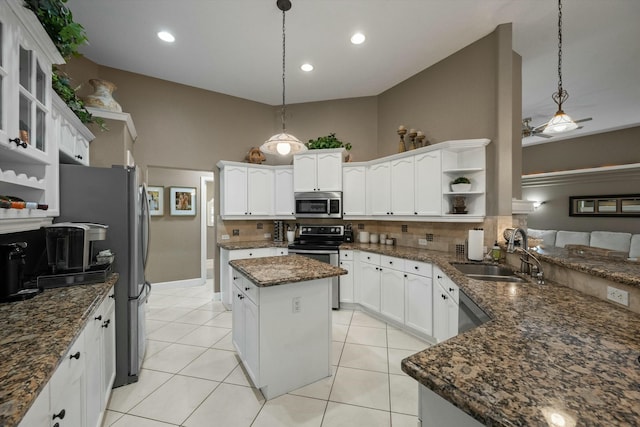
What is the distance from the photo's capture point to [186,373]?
2379 mm

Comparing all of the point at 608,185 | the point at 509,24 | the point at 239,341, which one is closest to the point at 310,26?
the point at 509,24

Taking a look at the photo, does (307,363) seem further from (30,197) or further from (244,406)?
(30,197)

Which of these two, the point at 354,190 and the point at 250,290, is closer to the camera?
the point at 250,290

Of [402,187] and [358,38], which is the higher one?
[358,38]

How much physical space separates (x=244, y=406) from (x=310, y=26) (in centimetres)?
372

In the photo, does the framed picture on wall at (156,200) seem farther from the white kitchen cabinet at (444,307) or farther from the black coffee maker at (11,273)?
the white kitchen cabinet at (444,307)

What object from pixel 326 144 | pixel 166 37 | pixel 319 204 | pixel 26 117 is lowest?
pixel 319 204

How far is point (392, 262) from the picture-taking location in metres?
3.39

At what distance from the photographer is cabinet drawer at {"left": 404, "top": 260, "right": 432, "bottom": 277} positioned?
292 centimetres

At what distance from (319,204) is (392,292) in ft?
5.71

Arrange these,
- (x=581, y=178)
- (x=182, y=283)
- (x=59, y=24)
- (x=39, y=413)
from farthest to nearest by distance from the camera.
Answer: (x=581, y=178) → (x=182, y=283) → (x=59, y=24) → (x=39, y=413)

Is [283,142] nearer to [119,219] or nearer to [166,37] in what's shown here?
[119,219]

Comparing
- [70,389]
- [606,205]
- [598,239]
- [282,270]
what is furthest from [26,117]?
[606,205]

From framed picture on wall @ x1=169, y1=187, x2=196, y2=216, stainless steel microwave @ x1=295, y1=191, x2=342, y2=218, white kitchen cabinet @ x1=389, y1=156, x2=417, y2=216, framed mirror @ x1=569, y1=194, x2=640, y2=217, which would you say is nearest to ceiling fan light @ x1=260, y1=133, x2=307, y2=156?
stainless steel microwave @ x1=295, y1=191, x2=342, y2=218
